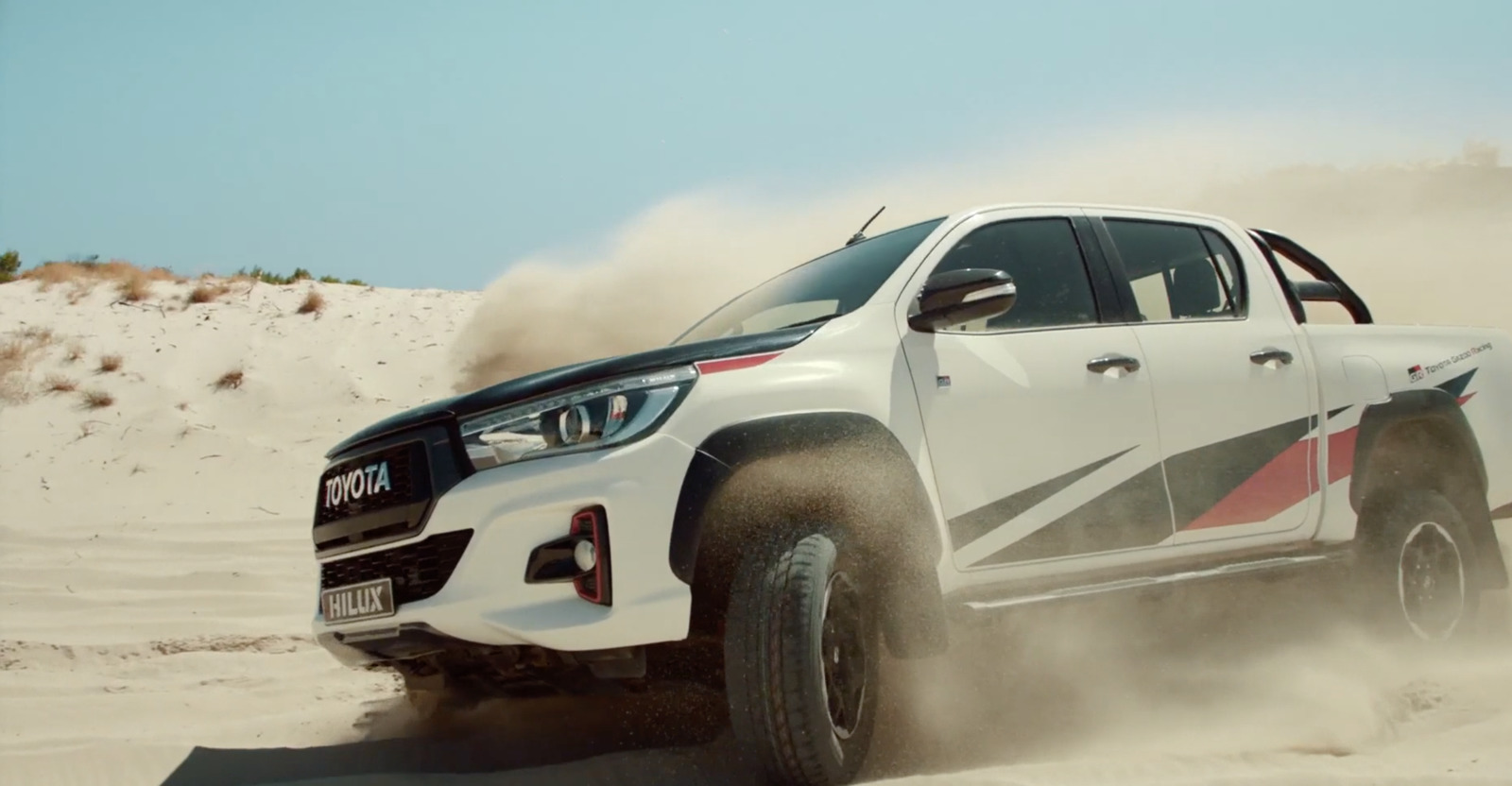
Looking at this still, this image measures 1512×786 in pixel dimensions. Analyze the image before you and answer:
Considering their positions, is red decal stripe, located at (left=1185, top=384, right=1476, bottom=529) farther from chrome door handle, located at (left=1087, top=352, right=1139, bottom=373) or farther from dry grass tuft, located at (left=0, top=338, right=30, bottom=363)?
dry grass tuft, located at (left=0, top=338, right=30, bottom=363)

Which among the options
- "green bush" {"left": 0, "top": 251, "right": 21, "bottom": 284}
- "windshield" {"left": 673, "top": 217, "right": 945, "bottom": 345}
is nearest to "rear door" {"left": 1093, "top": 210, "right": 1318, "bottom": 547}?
"windshield" {"left": 673, "top": 217, "right": 945, "bottom": 345}

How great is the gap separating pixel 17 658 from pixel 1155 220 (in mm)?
5433

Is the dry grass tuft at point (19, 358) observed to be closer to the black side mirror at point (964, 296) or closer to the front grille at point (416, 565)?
the front grille at point (416, 565)

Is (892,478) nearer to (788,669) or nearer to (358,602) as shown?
(788,669)

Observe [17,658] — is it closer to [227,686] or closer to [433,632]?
[227,686]

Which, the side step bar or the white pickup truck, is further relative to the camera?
the side step bar

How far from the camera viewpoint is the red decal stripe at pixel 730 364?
10.6ft

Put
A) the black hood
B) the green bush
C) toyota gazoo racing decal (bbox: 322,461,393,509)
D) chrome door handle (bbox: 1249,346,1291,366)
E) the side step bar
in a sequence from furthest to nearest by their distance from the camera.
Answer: the green bush
chrome door handle (bbox: 1249,346,1291,366)
the side step bar
toyota gazoo racing decal (bbox: 322,461,393,509)
the black hood

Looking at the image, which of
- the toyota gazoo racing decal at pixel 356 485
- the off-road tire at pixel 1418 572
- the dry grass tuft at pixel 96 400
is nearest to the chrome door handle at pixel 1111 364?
the off-road tire at pixel 1418 572

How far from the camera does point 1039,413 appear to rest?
3854mm

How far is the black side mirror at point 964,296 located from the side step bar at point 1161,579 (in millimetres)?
820

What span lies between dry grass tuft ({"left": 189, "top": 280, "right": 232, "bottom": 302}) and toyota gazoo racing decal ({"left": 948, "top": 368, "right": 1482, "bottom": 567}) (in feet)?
45.6

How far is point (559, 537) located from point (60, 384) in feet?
37.5

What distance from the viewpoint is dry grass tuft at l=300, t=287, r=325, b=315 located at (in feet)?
50.4
